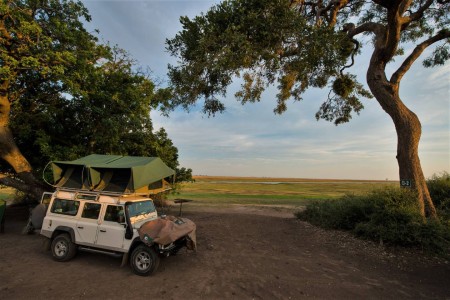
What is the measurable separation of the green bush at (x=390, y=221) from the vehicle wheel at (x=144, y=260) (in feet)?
27.4

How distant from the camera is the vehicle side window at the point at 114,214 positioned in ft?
25.6

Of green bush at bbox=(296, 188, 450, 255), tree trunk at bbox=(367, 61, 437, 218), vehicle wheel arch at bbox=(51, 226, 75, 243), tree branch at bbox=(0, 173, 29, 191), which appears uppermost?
tree trunk at bbox=(367, 61, 437, 218)

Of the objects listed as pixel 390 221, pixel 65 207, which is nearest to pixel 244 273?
pixel 65 207

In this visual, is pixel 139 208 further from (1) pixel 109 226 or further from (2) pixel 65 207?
(2) pixel 65 207

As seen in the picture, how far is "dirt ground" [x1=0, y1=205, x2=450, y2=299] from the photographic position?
6.30m

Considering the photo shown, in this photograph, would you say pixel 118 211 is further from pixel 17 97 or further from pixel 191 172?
pixel 191 172

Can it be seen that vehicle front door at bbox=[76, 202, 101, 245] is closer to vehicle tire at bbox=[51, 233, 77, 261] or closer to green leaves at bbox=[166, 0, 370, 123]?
vehicle tire at bbox=[51, 233, 77, 261]

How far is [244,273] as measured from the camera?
7520 mm

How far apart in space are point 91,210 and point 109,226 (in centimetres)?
93

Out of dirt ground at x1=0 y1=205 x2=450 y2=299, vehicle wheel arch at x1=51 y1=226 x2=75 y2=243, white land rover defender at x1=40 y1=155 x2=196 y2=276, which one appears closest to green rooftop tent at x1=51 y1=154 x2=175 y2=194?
white land rover defender at x1=40 y1=155 x2=196 y2=276

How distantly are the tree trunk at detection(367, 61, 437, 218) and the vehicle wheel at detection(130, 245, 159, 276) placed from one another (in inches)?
423

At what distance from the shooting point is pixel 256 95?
46.5 ft

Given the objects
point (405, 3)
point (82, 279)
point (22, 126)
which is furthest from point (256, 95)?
point (22, 126)

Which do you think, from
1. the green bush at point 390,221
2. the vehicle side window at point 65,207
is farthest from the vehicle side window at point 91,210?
the green bush at point 390,221
